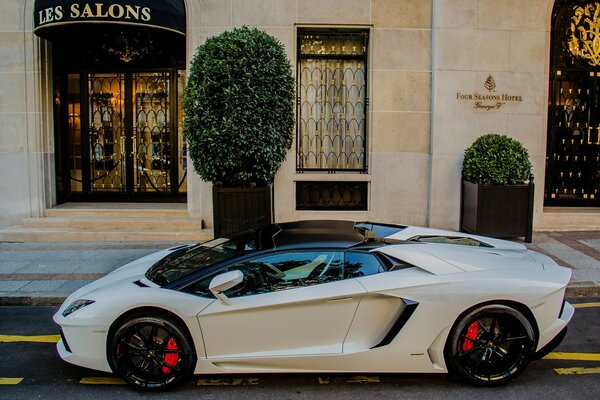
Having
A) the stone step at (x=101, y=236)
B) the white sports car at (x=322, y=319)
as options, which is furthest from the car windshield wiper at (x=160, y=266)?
the stone step at (x=101, y=236)

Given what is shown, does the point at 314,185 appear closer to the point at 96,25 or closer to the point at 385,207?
the point at 385,207

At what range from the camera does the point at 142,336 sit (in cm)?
459

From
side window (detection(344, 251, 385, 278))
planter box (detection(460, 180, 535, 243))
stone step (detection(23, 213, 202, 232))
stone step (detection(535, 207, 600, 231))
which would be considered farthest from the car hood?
stone step (detection(535, 207, 600, 231))

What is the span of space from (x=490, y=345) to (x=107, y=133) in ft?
34.1

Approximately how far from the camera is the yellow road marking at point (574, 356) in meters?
5.33

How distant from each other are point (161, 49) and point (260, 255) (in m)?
9.13

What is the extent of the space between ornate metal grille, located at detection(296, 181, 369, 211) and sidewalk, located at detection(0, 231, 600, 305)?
2.77m

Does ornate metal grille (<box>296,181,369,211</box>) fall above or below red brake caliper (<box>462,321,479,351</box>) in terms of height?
above

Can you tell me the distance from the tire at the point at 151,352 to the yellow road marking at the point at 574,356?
3256 mm

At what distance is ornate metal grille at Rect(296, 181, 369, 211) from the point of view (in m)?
11.6

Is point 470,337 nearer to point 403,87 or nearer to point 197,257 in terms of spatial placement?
point 197,257

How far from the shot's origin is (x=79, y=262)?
9.03 metres

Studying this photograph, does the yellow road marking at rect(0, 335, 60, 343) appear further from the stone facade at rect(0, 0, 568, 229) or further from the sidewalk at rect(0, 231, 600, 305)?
the stone facade at rect(0, 0, 568, 229)

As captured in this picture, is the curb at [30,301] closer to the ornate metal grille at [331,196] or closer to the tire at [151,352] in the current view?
the tire at [151,352]
